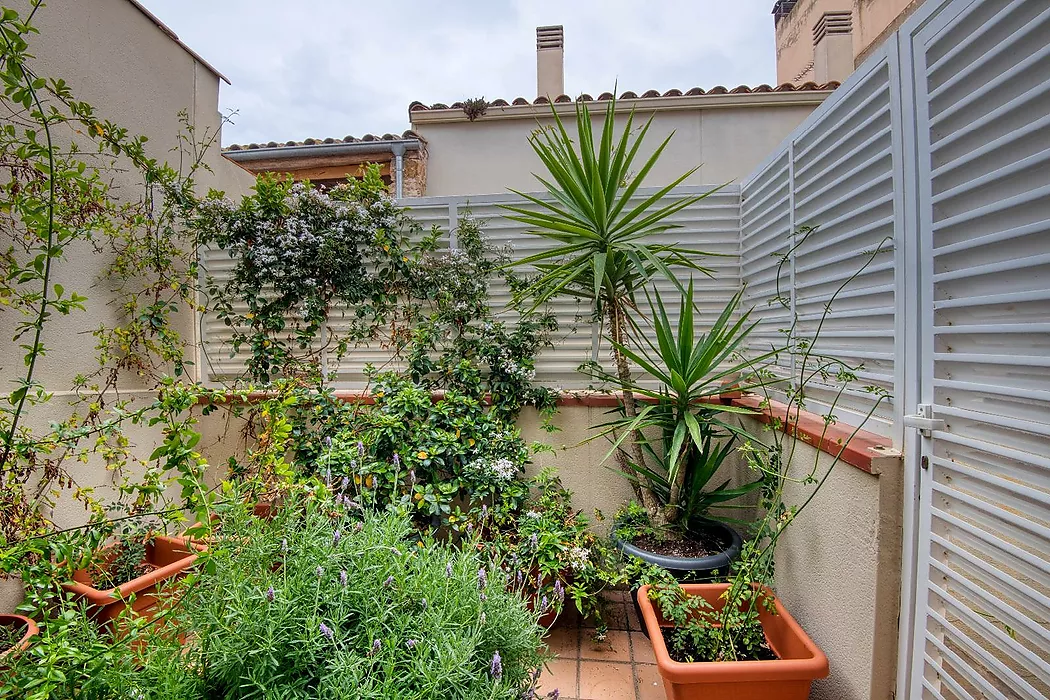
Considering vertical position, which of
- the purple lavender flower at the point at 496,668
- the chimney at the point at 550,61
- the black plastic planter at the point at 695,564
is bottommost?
the black plastic planter at the point at 695,564

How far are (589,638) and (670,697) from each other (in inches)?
31.2

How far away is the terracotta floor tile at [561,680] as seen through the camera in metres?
2.04

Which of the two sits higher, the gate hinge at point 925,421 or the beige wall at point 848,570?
the gate hinge at point 925,421

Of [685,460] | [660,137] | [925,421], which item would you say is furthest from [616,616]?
[660,137]

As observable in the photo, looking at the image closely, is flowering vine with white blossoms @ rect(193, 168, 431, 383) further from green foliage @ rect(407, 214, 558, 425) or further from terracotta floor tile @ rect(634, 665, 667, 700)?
terracotta floor tile @ rect(634, 665, 667, 700)

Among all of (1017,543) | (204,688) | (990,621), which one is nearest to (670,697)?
(990,621)

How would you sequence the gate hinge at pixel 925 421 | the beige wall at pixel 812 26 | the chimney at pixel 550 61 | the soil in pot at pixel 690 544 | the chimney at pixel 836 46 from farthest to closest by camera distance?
the chimney at pixel 550 61 < the chimney at pixel 836 46 < the beige wall at pixel 812 26 < the soil in pot at pixel 690 544 < the gate hinge at pixel 925 421

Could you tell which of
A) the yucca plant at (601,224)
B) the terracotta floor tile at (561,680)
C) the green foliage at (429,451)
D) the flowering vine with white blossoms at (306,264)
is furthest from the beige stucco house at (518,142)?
the terracotta floor tile at (561,680)

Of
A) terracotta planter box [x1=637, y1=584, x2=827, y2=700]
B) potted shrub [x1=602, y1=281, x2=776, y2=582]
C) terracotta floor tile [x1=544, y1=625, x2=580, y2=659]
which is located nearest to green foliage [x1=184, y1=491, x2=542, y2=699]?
terracotta planter box [x1=637, y1=584, x2=827, y2=700]

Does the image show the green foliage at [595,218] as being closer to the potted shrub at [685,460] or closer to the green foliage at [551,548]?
the potted shrub at [685,460]

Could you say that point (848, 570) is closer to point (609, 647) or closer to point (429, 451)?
point (609, 647)

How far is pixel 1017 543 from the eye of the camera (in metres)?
1.12

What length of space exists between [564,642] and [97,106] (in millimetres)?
3830

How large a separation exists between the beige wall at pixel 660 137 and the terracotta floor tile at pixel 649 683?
4363 mm
